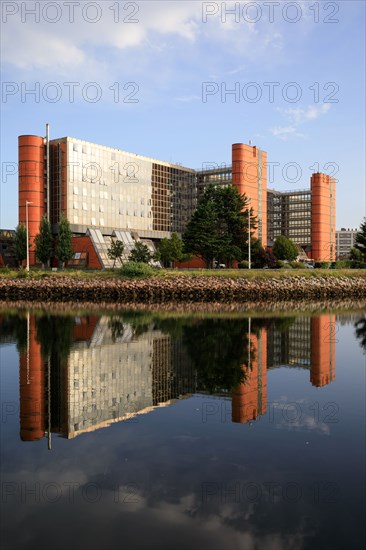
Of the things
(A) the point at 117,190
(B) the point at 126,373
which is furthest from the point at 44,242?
(B) the point at 126,373

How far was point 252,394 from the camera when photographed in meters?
10.9

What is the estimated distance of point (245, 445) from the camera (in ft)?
25.7

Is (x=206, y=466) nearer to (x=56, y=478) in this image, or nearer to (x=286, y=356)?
(x=56, y=478)

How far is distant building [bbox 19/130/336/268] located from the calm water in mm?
71657

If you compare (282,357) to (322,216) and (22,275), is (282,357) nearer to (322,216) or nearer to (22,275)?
(22,275)

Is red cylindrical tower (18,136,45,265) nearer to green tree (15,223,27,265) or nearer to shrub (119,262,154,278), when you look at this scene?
green tree (15,223,27,265)

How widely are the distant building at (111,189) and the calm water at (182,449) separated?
71.7 metres

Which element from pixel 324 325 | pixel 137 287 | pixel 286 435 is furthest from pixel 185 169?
pixel 286 435

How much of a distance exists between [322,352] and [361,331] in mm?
7130

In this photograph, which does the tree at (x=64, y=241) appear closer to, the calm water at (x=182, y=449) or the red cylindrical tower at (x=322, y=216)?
the calm water at (x=182, y=449)

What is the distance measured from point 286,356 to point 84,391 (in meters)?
7.05

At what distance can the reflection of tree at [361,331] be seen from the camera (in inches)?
763

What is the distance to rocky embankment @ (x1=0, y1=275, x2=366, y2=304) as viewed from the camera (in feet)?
151

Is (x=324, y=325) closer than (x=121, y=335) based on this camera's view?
No
